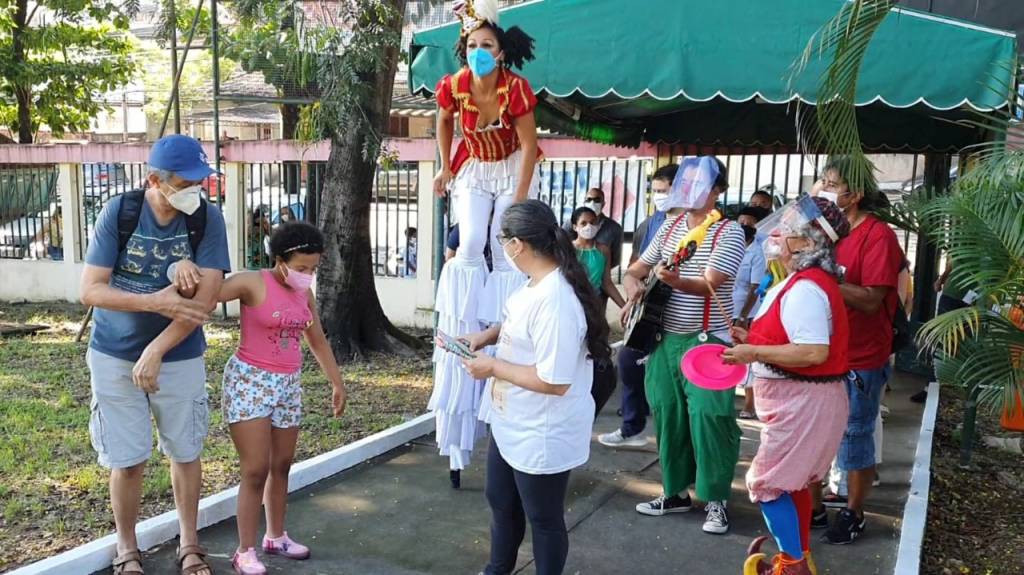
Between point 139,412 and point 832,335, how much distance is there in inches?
111

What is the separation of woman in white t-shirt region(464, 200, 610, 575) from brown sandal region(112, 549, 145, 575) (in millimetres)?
1681

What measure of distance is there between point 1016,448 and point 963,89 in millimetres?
3059

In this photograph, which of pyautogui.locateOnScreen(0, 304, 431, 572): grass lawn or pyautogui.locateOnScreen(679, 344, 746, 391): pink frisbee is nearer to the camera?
pyautogui.locateOnScreen(679, 344, 746, 391): pink frisbee

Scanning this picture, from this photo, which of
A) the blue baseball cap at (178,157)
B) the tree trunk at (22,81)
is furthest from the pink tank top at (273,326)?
the tree trunk at (22,81)

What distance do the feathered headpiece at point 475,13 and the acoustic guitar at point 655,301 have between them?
1.43 meters

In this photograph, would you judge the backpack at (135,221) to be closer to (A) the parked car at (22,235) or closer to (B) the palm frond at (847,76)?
(B) the palm frond at (847,76)

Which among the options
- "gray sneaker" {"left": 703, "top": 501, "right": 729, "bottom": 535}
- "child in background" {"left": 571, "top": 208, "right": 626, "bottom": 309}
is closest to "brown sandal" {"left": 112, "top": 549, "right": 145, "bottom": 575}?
"gray sneaker" {"left": 703, "top": 501, "right": 729, "bottom": 535}

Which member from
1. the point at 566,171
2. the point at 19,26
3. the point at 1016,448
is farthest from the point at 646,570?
the point at 19,26

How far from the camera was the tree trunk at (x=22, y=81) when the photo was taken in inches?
557

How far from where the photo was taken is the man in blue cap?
336cm

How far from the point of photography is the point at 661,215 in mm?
6020

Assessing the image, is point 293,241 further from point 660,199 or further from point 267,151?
point 267,151

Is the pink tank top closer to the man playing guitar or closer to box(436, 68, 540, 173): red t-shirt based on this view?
box(436, 68, 540, 173): red t-shirt

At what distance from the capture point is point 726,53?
17.3 ft
